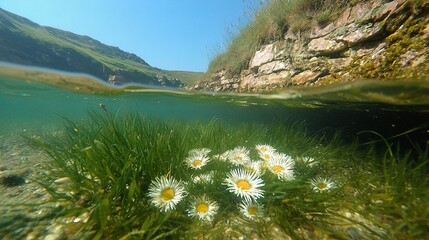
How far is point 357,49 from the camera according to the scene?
5.08 meters

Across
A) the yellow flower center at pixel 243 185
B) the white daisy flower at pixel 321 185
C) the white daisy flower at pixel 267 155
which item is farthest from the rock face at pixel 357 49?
the yellow flower center at pixel 243 185

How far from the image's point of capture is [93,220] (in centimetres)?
230

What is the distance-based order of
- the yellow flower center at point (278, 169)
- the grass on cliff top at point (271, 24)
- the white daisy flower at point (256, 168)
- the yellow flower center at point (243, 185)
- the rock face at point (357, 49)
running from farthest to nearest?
the grass on cliff top at point (271, 24), the rock face at point (357, 49), the yellow flower center at point (278, 169), the white daisy flower at point (256, 168), the yellow flower center at point (243, 185)

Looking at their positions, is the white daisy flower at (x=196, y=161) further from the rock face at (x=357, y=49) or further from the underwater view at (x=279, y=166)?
the rock face at (x=357, y=49)

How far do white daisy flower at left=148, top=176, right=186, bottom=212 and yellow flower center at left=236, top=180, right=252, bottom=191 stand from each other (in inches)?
26.9

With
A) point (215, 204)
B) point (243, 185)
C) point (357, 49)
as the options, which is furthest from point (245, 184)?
point (357, 49)

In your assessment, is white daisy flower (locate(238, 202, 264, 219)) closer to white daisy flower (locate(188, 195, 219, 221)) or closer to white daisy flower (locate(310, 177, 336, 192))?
white daisy flower (locate(188, 195, 219, 221))

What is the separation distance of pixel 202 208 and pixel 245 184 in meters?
0.58

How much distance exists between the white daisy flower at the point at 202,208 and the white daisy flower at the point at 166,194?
0.18m

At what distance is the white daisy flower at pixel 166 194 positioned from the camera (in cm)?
240

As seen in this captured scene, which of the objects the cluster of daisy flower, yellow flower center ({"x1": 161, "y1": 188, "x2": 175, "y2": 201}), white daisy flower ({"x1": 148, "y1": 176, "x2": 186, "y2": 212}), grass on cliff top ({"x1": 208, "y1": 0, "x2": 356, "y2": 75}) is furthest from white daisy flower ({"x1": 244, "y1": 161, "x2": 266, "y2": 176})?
grass on cliff top ({"x1": 208, "y1": 0, "x2": 356, "y2": 75})

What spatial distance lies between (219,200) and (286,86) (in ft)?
15.6

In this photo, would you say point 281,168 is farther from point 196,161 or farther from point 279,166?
point 196,161

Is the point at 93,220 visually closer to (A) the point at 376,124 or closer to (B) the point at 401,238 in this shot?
(B) the point at 401,238
